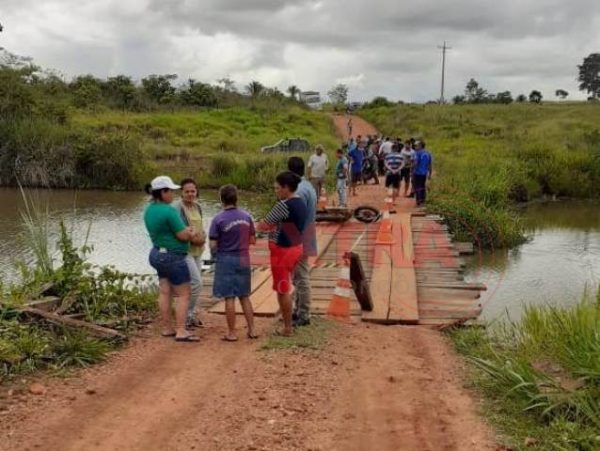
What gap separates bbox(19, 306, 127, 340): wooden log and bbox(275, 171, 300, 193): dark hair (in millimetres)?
2137

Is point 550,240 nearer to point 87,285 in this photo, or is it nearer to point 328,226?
point 328,226

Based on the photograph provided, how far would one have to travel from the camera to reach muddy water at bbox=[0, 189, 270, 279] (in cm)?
1402

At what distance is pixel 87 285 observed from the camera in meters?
7.50

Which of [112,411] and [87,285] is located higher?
[87,285]

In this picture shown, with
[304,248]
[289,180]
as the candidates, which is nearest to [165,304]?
[304,248]

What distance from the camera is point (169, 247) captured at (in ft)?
22.1

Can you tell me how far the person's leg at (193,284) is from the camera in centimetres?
715

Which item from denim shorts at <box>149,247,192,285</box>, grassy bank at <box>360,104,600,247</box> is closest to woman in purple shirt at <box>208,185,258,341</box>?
denim shorts at <box>149,247,192,285</box>

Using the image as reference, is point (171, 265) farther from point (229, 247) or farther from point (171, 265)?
point (229, 247)

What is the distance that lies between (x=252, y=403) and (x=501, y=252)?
1236cm

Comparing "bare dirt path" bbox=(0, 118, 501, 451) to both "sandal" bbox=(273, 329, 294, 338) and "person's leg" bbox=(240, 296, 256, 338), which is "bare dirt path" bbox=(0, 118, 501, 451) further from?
"sandal" bbox=(273, 329, 294, 338)

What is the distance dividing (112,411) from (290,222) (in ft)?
8.29

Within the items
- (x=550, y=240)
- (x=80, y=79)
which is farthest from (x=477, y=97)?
(x=550, y=240)

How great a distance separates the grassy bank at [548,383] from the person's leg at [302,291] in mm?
1742
